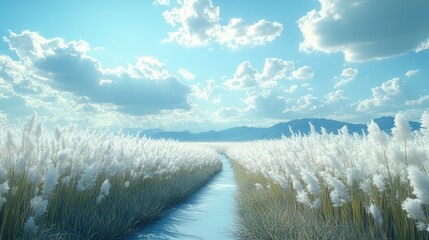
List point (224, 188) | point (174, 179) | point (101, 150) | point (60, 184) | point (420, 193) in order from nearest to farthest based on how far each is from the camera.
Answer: point (420, 193), point (60, 184), point (101, 150), point (174, 179), point (224, 188)

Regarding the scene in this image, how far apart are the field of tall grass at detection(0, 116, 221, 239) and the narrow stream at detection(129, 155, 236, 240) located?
332 mm

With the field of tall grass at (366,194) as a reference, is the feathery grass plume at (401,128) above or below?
above

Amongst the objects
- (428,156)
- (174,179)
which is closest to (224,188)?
(174,179)

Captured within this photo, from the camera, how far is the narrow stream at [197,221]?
653 centimetres

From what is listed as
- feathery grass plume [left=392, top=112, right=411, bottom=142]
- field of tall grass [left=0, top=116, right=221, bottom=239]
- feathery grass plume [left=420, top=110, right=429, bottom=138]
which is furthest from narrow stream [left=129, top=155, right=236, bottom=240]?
feathery grass plume [left=420, top=110, right=429, bottom=138]

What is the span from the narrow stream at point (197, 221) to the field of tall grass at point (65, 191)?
33 cm

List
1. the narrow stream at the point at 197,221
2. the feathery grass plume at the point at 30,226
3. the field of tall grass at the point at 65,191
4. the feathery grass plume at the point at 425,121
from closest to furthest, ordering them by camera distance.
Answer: the feathery grass plume at the point at 425,121 → the feathery grass plume at the point at 30,226 → the field of tall grass at the point at 65,191 → the narrow stream at the point at 197,221

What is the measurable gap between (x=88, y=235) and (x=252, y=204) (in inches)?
155

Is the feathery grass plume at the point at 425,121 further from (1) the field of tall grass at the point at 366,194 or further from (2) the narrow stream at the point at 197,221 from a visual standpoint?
(2) the narrow stream at the point at 197,221

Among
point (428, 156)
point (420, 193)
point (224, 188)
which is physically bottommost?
point (224, 188)

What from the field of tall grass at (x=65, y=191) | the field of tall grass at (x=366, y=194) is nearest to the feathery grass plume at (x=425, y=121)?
the field of tall grass at (x=366, y=194)

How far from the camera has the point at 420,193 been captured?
2.40 meters

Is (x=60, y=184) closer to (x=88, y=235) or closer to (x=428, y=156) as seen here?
(x=88, y=235)

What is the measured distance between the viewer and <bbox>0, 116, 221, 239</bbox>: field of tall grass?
422 cm
